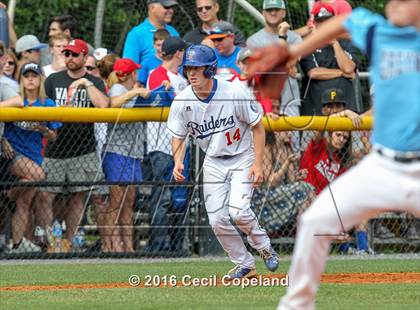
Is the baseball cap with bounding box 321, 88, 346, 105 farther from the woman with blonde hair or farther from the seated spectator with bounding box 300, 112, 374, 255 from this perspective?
the woman with blonde hair

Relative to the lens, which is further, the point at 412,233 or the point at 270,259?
the point at 412,233

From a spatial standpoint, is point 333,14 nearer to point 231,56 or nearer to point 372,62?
point 231,56

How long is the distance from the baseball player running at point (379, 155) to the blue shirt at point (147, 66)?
7.29m

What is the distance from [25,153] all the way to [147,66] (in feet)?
6.30

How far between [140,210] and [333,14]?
10.8ft

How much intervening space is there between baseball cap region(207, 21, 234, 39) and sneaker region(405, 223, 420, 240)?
327 cm

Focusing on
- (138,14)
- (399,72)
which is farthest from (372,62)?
(138,14)

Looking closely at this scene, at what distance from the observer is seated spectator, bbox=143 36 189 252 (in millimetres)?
12500

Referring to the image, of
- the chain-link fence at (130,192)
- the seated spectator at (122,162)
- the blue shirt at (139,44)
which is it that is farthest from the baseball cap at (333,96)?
the seated spectator at (122,162)

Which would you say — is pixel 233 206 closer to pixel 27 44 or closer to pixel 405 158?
pixel 405 158

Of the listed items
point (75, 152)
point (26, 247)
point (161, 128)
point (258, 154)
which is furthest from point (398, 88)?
point (26, 247)

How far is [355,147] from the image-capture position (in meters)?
12.8

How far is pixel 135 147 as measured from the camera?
496 inches

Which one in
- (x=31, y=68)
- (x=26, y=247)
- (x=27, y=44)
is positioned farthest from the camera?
(x=27, y=44)
